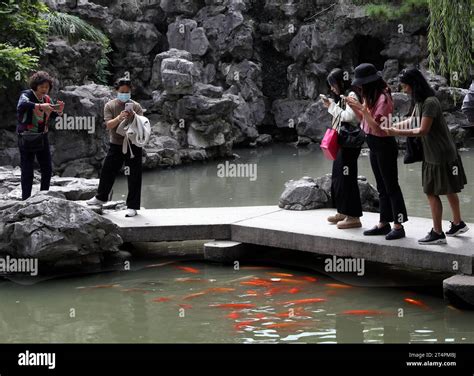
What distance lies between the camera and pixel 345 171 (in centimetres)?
729

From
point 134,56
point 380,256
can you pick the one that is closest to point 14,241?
point 380,256

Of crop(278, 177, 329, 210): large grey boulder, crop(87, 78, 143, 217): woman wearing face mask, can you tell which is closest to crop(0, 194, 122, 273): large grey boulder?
crop(87, 78, 143, 217): woman wearing face mask

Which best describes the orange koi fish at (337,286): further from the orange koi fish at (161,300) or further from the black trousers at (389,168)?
the orange koi fish at (161,300)

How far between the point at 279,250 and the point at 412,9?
53.9 feet

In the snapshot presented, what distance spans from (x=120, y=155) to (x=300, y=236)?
7.47 feet

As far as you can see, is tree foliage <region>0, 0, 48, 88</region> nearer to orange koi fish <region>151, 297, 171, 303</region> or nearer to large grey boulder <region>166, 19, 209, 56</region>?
large grey boulder <region>166, 19, 209, 56</region>

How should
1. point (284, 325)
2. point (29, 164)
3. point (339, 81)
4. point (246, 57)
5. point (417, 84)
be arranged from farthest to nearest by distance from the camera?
point (246, 57) < point (29, 164) < point (339, 81) < point (417, 84) < point (284, 325)

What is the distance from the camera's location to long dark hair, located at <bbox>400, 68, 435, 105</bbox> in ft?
20.7

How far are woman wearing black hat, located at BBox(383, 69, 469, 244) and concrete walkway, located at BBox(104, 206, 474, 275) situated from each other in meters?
0.23

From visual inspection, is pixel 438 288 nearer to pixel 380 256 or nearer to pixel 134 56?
pixel 380 256

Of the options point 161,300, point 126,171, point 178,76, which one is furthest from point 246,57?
point 161,300

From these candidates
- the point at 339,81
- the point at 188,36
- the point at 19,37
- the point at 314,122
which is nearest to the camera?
the point at 339,81

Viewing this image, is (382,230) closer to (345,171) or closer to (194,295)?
(345,171)

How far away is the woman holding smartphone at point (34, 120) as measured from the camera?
812 centimetres
